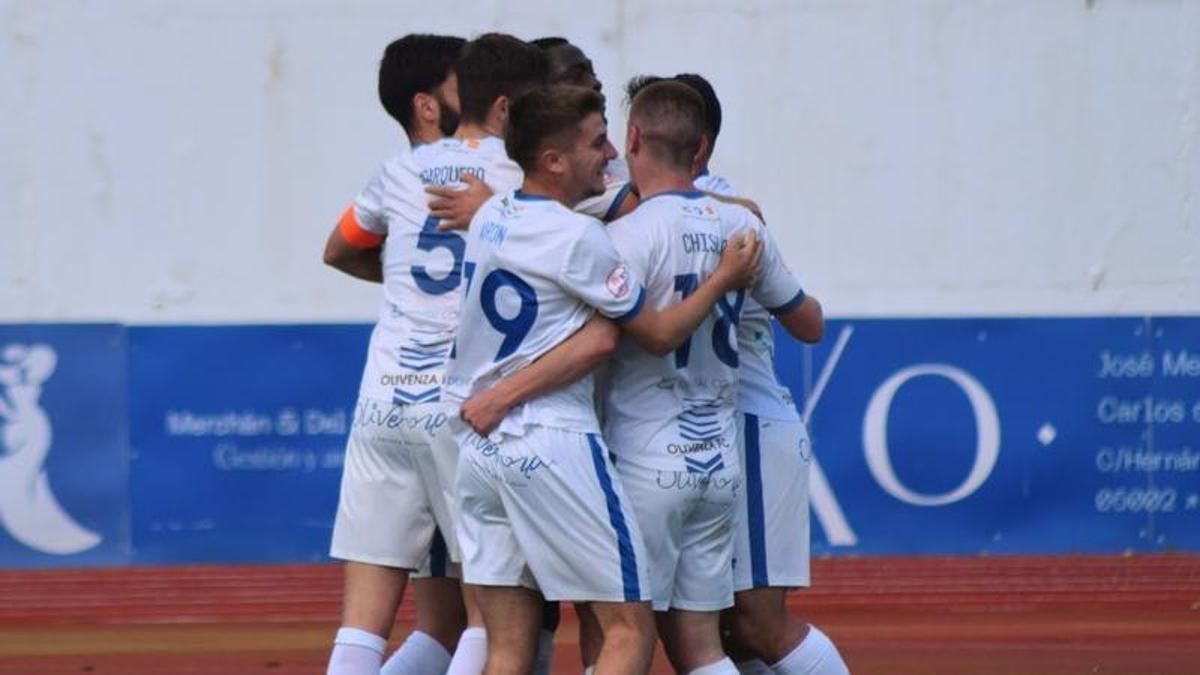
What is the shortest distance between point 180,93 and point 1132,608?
4.85 metres

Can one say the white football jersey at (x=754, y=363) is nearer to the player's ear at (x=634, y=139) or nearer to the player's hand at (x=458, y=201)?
the player's ear at (x=634, y=139)

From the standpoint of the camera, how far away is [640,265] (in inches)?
231

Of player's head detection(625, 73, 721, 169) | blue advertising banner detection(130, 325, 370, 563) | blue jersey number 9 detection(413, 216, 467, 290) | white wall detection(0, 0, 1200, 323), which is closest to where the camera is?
player's head detection(625, 73, 721, 169)

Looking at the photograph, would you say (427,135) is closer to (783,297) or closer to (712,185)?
(712,185)

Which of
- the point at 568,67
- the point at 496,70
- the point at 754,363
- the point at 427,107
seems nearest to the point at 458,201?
the point at 496,70

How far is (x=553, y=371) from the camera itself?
576 cm

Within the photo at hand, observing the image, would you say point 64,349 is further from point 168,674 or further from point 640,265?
point 640,265

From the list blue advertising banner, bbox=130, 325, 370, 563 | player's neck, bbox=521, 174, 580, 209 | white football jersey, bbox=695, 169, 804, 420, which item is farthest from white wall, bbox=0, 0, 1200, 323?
player's neck, bbox=521, 174, 580, 209

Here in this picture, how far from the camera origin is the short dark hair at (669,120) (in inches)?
234

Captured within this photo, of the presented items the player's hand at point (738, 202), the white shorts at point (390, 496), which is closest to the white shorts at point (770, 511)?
the player's hand at point (738, 202)

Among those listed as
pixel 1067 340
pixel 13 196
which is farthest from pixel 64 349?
pixel 1067 340

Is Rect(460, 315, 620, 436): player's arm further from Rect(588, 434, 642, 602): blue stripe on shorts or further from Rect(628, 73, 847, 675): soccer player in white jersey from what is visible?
Rect(628, 73, 847, 675): soccer player in white jersey

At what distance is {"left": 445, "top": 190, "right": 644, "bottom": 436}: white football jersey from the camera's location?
224 inches

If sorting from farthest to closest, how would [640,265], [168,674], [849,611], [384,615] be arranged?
[849,611] < [168,674] < [384,615] < [640,265]
